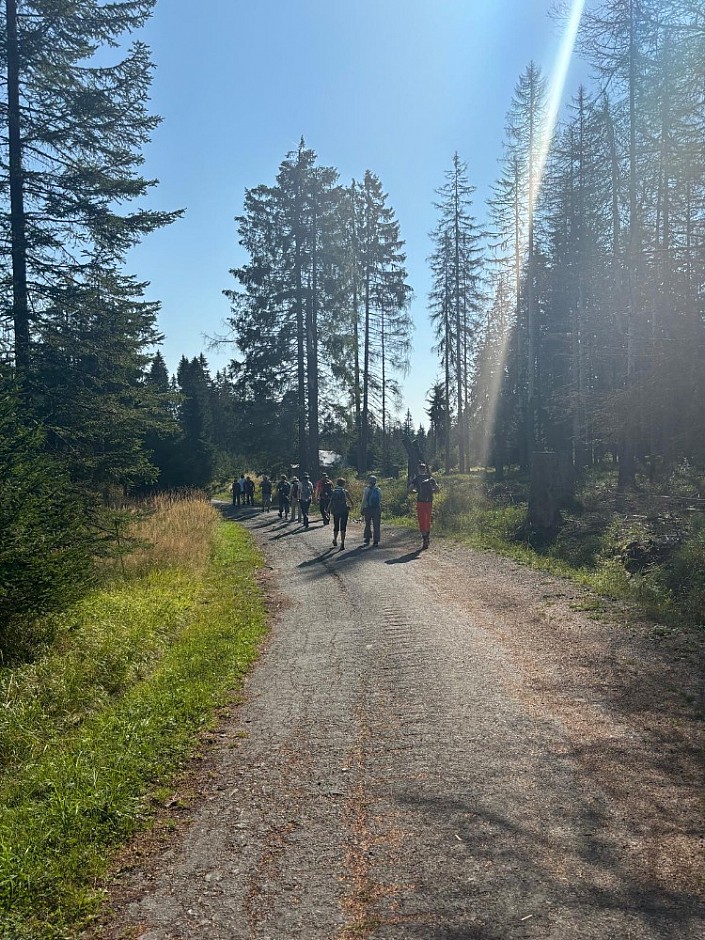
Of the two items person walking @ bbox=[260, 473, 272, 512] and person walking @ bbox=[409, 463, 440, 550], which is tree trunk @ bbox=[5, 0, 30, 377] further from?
person walking @ bbox=[260, 473, 272, 512]

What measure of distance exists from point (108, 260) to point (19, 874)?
12.5 m

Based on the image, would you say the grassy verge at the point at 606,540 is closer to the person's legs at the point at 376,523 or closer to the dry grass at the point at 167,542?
the person's legs at the point at 376,523

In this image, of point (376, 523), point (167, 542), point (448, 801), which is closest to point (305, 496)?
point (376, 523)

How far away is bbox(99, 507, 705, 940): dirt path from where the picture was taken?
272 centimetres

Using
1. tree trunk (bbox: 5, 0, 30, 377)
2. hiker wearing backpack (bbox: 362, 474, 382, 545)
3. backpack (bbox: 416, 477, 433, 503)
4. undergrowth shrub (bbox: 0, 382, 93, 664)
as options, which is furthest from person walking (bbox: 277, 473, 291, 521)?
undergrowth shrub (bbox: 0, 382, 93, 664)

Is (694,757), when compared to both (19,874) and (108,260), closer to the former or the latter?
(19,874)

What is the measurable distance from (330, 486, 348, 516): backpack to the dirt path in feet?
26.6

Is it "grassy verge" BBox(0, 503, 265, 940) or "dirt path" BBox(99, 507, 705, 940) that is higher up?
"dirt path" BBox(99, 507, 705, 940)

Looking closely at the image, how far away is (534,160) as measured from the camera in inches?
1046

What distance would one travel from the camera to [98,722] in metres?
5.45

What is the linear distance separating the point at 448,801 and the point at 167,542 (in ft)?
34.1

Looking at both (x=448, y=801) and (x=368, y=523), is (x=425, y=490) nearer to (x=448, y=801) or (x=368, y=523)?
(x=368, y=523)

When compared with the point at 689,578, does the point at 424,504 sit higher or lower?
higher

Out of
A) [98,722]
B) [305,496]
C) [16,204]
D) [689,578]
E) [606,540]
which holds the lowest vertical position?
[98,722]
